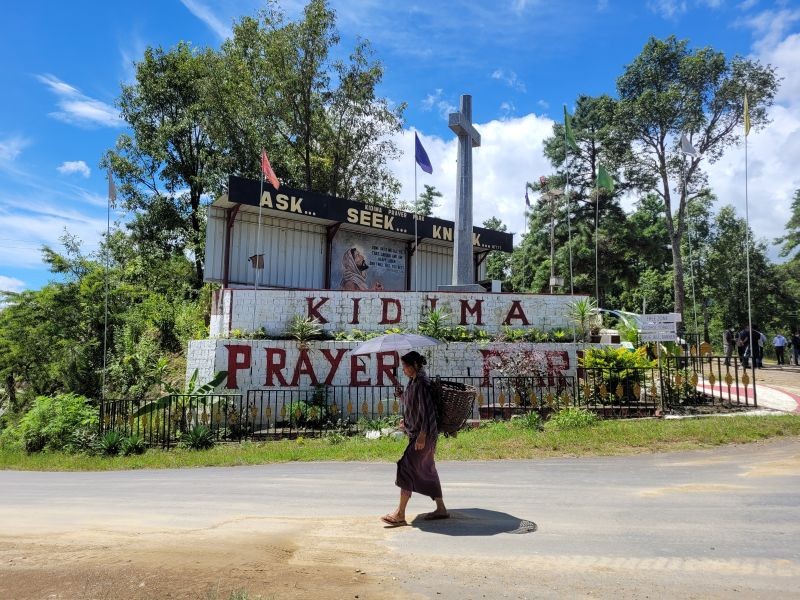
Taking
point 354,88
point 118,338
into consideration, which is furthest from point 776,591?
point 354,88

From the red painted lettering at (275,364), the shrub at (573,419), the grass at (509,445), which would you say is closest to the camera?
the grass at (509,445)

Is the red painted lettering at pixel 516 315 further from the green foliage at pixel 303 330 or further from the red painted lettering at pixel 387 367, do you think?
the green foliage at pixel 303 330

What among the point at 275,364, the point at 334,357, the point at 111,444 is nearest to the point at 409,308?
the point at 334,357

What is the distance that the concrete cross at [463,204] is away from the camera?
18.0m

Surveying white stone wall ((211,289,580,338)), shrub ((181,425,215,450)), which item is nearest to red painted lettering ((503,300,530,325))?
white stone wall ((211,289,580,338))

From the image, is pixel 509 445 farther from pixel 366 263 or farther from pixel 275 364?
pixel 366 263

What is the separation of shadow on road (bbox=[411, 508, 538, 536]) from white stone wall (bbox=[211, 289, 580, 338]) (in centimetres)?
987

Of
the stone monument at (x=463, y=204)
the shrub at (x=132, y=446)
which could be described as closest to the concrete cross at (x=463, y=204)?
the stone monument at (x=463, y=204)

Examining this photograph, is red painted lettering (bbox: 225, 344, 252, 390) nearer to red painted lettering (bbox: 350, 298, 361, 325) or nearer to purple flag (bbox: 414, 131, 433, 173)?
red painted lettering (bbox: 350, 298, 361, 325)

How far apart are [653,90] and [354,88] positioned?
57.6 feet

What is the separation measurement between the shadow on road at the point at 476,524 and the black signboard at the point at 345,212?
14130 millimetres

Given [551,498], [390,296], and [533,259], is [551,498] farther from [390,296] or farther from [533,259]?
[533,259]

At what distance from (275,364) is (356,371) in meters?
2.13

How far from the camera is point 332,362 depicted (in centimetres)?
1505
